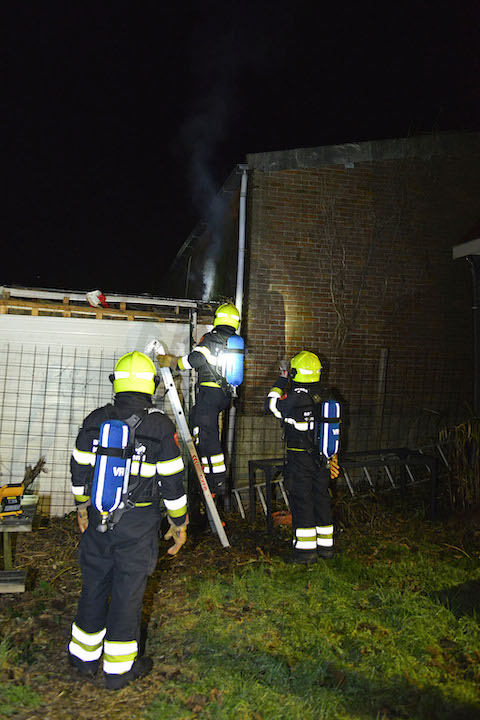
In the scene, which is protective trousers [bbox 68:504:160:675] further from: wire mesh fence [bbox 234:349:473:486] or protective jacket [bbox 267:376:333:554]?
wire mesh fence [bbox 234:349:473:486]

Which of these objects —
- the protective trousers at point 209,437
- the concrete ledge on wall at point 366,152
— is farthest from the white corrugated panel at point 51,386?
the concrete ledge on wall at point 366,152

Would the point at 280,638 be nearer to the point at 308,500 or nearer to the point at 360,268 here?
the point at 308,500

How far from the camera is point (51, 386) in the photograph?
6.29m

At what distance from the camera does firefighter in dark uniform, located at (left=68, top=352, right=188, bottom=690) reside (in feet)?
10.8

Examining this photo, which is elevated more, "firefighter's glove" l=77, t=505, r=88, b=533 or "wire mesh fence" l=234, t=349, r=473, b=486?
"wire mesh fence" l=234, t=349, r=473, b=486

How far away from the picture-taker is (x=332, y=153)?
25.7 feet

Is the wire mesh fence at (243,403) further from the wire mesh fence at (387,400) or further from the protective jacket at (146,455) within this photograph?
the protective jacket at (146,455)

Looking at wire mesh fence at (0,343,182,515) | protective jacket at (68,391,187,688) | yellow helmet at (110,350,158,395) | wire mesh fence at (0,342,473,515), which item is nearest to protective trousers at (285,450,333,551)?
wire mesh fence at (0,342,473,515)

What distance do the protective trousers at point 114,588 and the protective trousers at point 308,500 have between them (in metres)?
2.34

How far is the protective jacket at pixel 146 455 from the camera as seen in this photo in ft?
11.3

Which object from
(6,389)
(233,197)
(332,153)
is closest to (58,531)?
(6,389)

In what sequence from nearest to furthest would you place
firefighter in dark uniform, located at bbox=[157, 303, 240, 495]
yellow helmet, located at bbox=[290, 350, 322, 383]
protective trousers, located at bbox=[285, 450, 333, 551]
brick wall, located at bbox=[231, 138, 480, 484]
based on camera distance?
protective trousers, located at bbox=[285, 450, 333, 551] < yellow helmet, located at bbox=[290, 350, 322, 383] < firefighter in dark uniform, located at bbox=[157, 303, 240, 495] < brick wall, located at bbox=[231, 138, 480, 484]

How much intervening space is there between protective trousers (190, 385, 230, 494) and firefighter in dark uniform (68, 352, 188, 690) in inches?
82.5

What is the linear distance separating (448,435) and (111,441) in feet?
17.5
